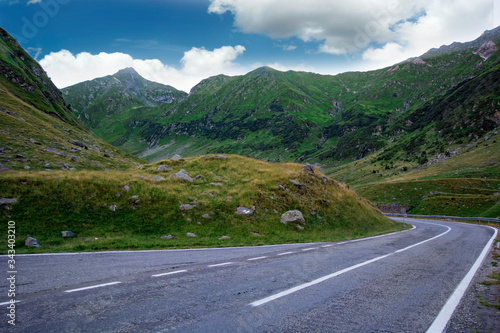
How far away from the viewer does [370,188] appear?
299ft

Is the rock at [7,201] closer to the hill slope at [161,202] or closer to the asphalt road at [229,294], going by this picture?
the hill slope at [161,202]

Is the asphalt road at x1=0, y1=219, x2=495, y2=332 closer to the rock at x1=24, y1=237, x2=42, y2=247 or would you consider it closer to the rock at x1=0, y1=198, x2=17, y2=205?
the rock at x1=24, y1=237, x2=42, y2=247

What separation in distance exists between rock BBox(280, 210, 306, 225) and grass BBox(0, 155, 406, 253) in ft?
1.94

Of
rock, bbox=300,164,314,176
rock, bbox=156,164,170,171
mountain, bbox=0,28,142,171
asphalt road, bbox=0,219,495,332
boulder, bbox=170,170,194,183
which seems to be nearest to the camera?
asphalt road, bbox=0,219,495,332

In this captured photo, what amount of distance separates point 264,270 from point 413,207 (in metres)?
79.4

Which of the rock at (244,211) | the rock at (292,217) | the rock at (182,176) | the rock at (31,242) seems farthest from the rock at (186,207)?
the rock at (31,242)

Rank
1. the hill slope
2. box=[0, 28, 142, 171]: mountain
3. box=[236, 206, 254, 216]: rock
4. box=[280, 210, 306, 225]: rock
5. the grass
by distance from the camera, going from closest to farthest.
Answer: the grass → the hill slope → box=[236, 206, 254, 216]: rock → box=[280, 210, 306, 225]: rock → box=[0, 28, 142, 171]: mountain

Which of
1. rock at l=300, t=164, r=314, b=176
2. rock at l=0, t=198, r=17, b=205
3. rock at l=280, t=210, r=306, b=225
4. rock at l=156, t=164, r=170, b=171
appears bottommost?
rock at l=280, t=210, r=306, b=225

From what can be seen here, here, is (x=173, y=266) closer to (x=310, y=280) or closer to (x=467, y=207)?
(x=310, y=280)

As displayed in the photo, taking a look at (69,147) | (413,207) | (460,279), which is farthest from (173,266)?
(413,207)

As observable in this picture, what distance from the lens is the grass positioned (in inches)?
535

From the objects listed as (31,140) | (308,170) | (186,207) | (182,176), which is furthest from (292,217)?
(31,140)

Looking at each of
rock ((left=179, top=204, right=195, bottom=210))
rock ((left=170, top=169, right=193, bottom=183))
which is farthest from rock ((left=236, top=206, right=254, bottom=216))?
rock ((left=170, top=169, right=193, bottom=183))

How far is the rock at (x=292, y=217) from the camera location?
2020 cm
